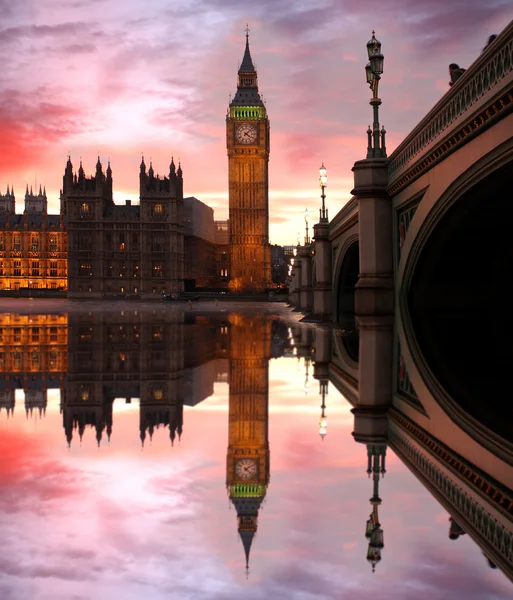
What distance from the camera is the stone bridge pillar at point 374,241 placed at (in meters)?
20.3

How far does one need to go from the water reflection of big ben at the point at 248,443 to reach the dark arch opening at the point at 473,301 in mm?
2277

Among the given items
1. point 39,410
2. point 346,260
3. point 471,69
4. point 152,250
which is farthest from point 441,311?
point 152,250

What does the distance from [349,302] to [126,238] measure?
105 m

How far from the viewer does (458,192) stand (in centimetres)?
1404

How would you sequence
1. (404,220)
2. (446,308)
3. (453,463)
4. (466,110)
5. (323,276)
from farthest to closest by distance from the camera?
(323,276)
(446,308)
(404,220)
(466,110)
(453,463)

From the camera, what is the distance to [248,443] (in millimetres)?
6602

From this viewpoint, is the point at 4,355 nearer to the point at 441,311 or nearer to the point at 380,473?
the point at 380,473

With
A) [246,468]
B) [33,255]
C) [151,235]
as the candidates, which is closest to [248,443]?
[246,468]

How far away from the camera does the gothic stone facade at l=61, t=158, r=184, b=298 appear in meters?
142

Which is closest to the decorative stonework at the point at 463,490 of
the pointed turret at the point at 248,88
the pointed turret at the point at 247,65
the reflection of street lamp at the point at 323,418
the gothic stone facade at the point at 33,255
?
the reflection of street lamp at the point at 323,418

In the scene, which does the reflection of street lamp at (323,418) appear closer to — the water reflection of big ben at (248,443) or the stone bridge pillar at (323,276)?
the water reflection of big ben at (248,443)

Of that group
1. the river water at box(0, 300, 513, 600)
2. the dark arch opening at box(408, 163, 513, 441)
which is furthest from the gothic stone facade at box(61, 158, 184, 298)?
the river water at box(0, 300, 513, 600)

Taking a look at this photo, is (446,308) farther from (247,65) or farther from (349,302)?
(247,65)

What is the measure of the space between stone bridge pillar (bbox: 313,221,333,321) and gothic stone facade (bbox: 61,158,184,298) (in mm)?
105819
